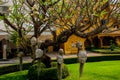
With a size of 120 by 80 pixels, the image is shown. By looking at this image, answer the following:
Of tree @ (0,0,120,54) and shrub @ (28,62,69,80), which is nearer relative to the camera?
tree @ (0,0,120,54)

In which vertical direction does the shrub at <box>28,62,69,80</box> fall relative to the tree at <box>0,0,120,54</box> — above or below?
below

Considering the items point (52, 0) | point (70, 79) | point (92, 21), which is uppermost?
point (52, 0)

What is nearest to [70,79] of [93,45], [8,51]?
[8,51]

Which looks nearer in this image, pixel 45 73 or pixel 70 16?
pixel 70 16

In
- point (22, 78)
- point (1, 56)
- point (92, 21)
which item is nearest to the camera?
point (92, 21)

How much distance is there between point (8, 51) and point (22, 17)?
23.5m

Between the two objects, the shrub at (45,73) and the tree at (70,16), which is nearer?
the tree at (70,16)

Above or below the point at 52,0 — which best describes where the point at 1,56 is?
below

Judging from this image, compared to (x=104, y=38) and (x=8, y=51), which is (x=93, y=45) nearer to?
(x=104, y=38)

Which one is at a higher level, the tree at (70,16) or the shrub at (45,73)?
the tree at (70,16)

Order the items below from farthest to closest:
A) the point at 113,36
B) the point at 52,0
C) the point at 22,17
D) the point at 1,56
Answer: the point at 113,36
the point at 1,56
the point at 22,17
the point at 52,0

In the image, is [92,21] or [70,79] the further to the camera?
[70,79]

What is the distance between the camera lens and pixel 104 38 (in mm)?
52469

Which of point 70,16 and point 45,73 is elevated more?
point 70,16
